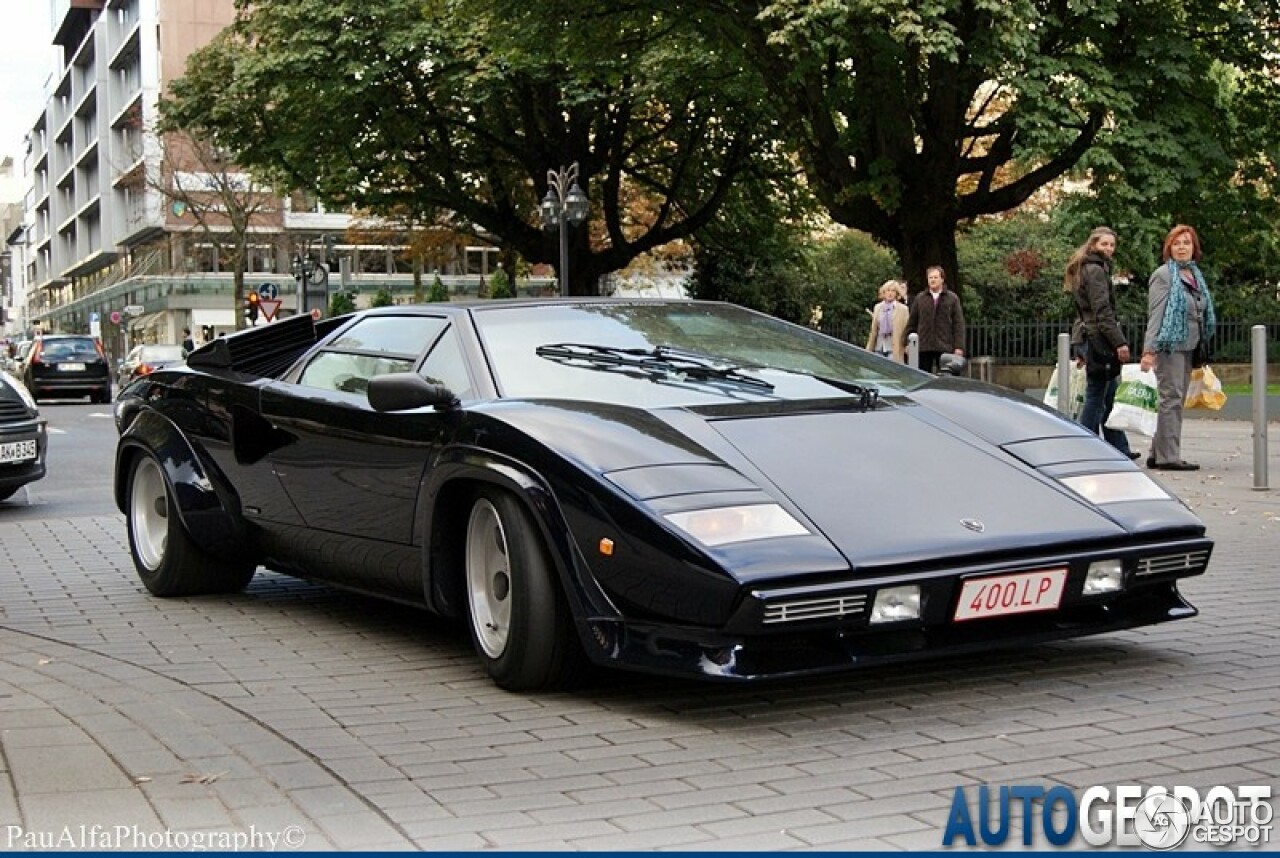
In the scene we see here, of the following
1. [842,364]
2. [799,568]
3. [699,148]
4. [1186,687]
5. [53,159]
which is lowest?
[1186,687]

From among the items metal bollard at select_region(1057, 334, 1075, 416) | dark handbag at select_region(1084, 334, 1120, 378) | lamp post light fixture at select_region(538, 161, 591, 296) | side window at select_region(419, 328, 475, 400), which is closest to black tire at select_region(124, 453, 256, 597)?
side window at select_region(419, 328, 475, 400)

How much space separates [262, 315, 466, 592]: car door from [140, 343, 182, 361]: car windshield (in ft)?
119

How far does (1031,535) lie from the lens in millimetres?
5176

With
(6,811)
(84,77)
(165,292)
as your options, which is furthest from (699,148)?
(84,77)

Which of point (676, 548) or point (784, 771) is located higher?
point (676, 548)

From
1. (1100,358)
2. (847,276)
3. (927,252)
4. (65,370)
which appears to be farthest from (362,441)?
(847,276)

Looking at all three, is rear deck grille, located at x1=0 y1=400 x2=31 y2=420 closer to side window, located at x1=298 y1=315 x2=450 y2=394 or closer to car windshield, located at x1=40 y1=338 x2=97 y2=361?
side window, located at x1=298 y1=315 x2=450 y2=394

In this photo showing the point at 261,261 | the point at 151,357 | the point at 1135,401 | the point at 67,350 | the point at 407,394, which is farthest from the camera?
the point at 261,261

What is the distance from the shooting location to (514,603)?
5.38m

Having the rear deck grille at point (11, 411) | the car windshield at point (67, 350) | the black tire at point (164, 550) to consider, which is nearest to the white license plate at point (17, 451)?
the rear deck grille at point (11, 411)

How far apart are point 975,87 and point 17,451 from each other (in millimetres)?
16258

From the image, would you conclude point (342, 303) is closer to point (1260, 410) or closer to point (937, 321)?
point (937, 321)

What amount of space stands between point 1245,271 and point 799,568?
1439 inches

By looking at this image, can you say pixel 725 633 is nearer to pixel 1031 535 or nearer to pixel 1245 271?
pixel 1031 535
